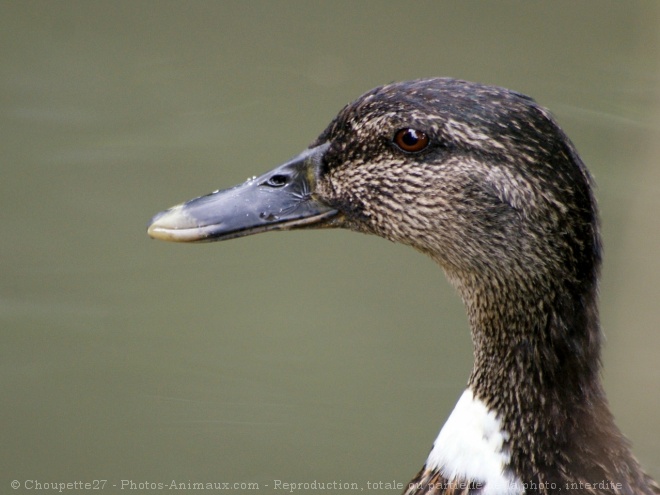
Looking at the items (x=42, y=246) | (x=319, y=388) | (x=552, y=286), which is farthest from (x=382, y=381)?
(x=552, y=286)

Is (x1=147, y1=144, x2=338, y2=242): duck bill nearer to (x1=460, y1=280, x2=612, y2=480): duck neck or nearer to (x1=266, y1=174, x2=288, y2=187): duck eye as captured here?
(x1=266, y1=174, x2=288, y2=187): duck eye

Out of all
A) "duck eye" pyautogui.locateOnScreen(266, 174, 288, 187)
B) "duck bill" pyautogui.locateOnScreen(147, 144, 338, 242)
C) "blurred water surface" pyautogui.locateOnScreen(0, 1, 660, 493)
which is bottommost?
"blurred water surface" pyautogui.locateOnScreen(0, 1, 660, 493)

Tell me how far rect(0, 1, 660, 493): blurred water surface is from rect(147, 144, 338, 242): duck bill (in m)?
1.70

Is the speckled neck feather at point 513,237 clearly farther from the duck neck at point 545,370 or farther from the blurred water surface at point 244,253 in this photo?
the blurred water surface at point 244,253

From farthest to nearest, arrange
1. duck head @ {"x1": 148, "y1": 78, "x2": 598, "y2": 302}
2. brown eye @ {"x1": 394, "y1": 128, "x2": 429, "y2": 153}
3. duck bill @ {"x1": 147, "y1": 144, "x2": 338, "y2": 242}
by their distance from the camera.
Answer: duck bill @ {"x1": 147, "y1": 144, "x2": 338, "y2": 242}, brown eye @ {"x1": 394, "y1": 128, "x2": 429, "y2": 153}, duck head @ {"x1": 148, "y1": 78, "x2": 598, "y2": 302}

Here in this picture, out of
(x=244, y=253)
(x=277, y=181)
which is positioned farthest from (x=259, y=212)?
(x=244, y=253)

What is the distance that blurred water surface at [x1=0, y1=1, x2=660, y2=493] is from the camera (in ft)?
13.5

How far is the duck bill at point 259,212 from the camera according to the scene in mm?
2648

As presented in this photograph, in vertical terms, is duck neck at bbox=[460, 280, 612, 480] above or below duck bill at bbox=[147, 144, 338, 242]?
below

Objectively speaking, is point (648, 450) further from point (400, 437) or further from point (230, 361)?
point (230, 361)

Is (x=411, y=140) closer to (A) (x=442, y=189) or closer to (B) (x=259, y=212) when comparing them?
(A) (x=442, y=189)

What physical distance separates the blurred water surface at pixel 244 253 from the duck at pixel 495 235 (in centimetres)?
159

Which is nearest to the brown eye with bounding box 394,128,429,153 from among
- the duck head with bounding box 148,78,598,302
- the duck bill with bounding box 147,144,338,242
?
the duck head with bounding box 148,78,598,302

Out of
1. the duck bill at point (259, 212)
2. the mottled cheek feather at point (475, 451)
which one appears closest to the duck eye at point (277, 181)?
the duck bill at point (259, 212)
